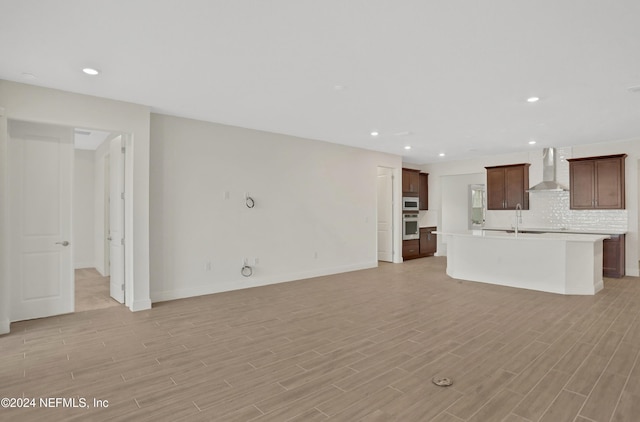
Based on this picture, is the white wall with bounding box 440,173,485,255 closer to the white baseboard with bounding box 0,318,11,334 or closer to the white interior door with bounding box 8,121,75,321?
the white interior door with bounding box 8,121,75,321

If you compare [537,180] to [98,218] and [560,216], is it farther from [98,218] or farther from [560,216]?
[98,218]

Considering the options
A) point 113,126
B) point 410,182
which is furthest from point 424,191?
point 113,126

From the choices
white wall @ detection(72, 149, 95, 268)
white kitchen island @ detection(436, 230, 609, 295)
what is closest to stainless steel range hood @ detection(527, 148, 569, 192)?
white kitchen island @ detection(436, 230, 609, 295)

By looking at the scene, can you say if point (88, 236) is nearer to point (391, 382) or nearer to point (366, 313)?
point (366, 313)

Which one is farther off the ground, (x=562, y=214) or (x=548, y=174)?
(x=548, y=174)

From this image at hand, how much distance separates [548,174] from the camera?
7.75 meters

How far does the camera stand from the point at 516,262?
596cm

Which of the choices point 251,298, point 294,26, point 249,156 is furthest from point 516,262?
point 294,26

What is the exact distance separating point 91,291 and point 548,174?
955cm

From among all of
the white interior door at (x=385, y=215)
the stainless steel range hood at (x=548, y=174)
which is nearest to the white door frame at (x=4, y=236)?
the white interior door at (x=385, y=215)

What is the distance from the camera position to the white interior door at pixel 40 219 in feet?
13.4

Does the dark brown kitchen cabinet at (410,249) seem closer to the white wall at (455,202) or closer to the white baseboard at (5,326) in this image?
the white wall at (455,202)

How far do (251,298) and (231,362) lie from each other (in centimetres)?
222

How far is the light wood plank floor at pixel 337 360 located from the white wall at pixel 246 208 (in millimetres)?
779
